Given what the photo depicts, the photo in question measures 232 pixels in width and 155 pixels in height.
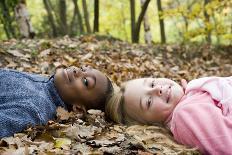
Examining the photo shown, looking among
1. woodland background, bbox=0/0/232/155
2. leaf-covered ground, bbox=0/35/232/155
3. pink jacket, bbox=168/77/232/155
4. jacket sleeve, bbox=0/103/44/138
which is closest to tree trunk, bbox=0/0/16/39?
woodland background, bbox=0/0/232/155

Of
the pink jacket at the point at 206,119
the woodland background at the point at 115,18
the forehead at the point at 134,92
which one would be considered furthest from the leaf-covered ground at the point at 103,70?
the woodland background at the point at 115,18

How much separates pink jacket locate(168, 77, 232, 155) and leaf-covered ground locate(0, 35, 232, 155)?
0.33ft

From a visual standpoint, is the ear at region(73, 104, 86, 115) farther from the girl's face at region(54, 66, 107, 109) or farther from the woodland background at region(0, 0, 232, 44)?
the woodland background at region(0, 0, 232, 44)

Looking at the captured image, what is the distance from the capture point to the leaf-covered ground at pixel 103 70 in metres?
3.00

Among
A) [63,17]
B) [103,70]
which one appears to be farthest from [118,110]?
[63,17]

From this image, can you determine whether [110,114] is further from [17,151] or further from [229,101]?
[17,151]

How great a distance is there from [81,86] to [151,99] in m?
0.79

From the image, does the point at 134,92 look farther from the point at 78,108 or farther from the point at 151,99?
the point at 78,108

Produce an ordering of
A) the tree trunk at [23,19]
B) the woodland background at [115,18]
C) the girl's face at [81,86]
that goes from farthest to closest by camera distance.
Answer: the woodland background at [115,18] < the tree trunk at [23,19] < the girl's face at [81,86]

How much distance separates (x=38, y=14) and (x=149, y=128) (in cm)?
1829

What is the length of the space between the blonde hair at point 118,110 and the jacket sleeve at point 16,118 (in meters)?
0.68

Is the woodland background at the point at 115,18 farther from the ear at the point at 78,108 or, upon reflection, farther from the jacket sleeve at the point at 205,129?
the jacket sleeve at the point at 205,129

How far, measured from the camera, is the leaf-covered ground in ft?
9.83

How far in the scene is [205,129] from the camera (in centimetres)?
313
